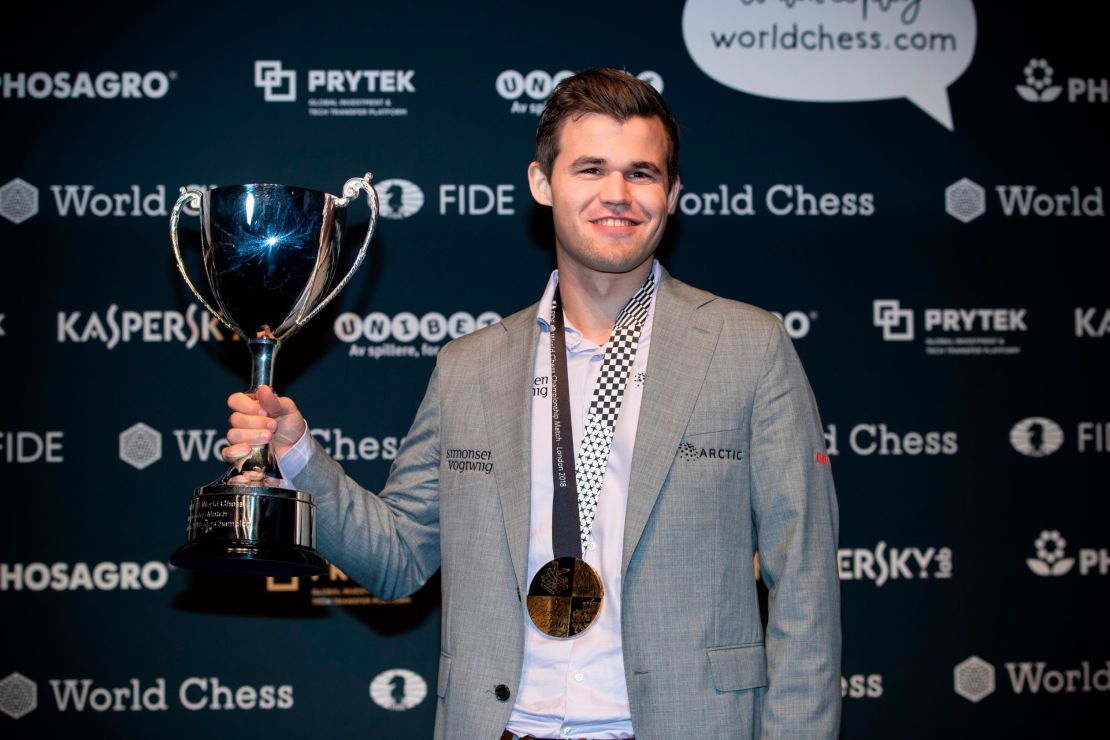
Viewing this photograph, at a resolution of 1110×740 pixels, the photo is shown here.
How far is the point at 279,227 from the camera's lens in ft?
7.82

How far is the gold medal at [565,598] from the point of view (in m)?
2.12

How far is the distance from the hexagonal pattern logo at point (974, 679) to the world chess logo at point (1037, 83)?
1.91m

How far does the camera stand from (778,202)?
11.9 ft

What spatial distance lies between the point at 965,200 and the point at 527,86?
1.53 meters

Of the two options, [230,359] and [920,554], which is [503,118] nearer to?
[230,359]

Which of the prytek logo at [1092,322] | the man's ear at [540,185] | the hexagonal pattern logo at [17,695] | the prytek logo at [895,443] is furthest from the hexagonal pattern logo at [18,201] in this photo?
the prytek logo at [1092,322]

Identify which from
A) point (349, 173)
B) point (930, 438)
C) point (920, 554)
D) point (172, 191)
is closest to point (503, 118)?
point (349, 173)

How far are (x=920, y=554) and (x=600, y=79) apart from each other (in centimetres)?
203

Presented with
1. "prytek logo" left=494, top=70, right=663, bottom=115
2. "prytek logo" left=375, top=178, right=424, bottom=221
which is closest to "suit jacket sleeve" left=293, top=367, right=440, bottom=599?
"prytek logo" left=375, top=178, right=424, bottom=221

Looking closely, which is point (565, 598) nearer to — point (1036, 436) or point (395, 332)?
point (395, 332)

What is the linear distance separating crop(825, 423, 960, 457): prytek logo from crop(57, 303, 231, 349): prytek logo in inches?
81.8

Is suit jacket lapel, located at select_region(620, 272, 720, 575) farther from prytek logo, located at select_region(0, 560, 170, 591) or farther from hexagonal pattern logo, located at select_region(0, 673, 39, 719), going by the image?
hexagonal pattern logo, located at select_region(0, 673, 39, 719)

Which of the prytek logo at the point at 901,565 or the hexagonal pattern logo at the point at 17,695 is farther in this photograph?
the prytek logo at the point at 901,565

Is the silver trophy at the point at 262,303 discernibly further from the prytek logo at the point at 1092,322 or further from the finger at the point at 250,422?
the prytek logo at the point at 1092,322
